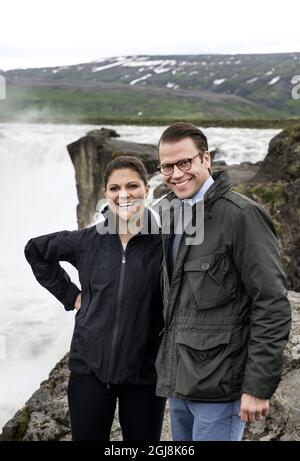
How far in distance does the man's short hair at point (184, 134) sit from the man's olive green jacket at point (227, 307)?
256 millimetres

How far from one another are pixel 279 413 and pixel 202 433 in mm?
2483

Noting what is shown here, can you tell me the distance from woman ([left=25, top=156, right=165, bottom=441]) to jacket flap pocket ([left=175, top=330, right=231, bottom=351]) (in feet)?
1.72

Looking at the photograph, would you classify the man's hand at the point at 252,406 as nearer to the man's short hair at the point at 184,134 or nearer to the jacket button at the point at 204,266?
the jacket button at the point at 204,266

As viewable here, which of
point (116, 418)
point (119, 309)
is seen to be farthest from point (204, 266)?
point (116, 418)

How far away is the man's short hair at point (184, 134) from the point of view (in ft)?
11.4

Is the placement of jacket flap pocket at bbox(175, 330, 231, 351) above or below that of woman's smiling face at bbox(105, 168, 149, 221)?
below

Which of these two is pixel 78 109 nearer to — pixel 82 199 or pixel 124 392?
pixel 82 199

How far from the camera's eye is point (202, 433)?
11.2 ft

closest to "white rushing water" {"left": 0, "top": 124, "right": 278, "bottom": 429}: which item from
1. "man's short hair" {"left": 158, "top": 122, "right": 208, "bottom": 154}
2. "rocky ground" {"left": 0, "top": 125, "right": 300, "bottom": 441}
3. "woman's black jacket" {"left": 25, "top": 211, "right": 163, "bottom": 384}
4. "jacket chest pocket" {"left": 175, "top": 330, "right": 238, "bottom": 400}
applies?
"rocky ground" {"left": 0, "top": 125, "right": 300, "bottom": 441}

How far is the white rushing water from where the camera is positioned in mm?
14992

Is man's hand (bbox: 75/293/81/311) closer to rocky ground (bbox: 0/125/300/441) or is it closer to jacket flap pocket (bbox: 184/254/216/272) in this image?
jacket flap pocket (bbox: 184/254/216/272)

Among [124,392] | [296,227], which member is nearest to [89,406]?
[124,392]

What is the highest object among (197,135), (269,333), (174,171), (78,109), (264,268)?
(78,109)

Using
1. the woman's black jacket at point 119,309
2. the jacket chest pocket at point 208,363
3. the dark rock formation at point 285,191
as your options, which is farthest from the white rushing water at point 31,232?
the jacket chest pocket at point 208,363
